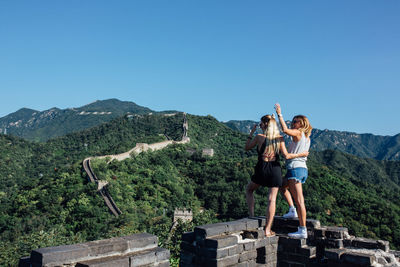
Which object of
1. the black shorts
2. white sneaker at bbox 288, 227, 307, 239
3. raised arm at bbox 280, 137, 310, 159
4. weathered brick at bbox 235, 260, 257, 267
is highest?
raised arm at bbox 280, 137, 310, 159

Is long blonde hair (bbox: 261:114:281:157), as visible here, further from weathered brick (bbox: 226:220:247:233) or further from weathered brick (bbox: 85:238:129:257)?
weathered brick (bbox: 85:238:129:257)

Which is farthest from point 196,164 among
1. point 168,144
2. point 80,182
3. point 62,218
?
point 62,218

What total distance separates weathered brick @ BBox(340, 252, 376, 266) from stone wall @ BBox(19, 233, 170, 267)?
2581 mm

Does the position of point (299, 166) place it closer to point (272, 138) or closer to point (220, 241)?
point (272, 138)

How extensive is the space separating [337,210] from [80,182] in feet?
85.1

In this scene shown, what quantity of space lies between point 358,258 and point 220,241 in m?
1.94

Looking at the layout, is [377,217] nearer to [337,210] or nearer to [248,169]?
[337,210]

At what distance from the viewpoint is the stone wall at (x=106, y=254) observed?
10.2 ft

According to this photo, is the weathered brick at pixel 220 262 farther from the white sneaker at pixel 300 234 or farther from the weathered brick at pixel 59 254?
the weathered brick at pixel 59 254

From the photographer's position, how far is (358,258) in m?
4.64

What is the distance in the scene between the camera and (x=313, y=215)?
31703mm

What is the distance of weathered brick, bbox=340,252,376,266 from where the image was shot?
457 cm

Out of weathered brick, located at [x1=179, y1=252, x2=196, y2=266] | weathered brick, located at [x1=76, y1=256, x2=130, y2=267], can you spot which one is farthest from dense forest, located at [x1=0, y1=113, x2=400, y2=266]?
weathered brick, located at [x1=76, y1=256, x2=130, y2=267]

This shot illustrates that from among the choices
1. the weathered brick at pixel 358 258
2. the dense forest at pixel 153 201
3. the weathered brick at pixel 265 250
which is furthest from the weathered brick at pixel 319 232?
the dense forest at pixel 153 201
